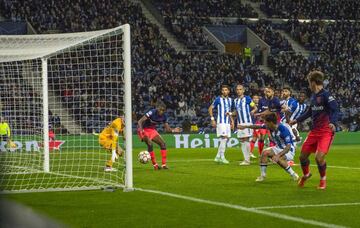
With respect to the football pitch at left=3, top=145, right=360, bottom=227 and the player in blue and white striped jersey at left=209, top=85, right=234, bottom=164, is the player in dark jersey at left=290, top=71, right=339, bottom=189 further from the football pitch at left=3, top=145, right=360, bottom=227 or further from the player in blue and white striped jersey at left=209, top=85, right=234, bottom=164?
the player in blue and white striped jersey at left=209, top=85, right=234, bottom=164

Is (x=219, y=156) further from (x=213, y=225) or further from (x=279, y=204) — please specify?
(x=213, y=225)

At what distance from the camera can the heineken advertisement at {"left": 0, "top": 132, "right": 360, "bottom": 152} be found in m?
20.1

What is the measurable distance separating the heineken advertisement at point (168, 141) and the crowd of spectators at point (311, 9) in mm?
16874

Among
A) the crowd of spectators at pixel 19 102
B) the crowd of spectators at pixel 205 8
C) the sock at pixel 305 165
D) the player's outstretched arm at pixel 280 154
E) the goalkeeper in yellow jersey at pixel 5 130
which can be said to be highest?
the crowd of spectators at pixel 205 8

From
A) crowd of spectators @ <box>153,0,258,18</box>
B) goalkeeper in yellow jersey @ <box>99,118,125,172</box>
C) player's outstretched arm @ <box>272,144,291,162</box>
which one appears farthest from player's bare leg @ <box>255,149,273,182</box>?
crowd of spectators @ <box>153,0,258,18</box>

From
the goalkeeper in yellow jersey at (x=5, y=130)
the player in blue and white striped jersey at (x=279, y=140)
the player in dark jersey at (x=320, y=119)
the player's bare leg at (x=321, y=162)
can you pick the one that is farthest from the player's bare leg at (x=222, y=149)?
the player in dark jersey at (x=320, y=119)

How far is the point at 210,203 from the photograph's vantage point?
8805mm

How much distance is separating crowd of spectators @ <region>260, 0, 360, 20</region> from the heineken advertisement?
55.4ft

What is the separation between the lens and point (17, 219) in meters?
0.89

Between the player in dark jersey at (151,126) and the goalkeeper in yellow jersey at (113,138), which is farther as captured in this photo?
the player in dark jersey at (151,126)

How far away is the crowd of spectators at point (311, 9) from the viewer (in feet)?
157

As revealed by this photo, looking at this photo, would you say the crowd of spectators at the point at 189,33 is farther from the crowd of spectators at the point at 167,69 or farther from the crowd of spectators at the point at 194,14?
the crowd of spectators at the point at 167,69

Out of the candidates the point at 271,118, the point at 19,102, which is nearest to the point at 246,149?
the point at 271,118

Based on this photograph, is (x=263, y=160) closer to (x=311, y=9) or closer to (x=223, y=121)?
(x=223, y=121)
